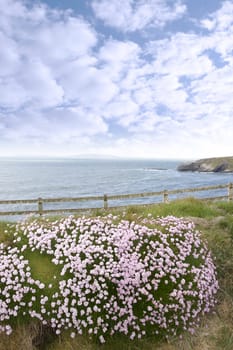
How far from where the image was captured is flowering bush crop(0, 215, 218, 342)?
391 centimetres

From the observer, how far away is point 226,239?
262 inches

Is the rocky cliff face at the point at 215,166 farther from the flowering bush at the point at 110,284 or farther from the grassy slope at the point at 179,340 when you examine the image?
the flowering bush at the point at 110,284

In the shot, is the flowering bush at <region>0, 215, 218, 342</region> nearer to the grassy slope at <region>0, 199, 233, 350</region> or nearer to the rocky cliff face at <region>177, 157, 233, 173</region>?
the grassy slope at <region>0, 199, 233, 350</region>

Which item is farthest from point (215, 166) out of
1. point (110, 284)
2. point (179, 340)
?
point (110, 284)

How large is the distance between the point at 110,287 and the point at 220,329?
1835mm

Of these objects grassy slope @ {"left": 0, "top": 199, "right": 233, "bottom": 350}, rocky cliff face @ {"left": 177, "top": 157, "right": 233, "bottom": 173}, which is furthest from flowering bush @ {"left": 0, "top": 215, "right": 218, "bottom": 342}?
rocky cliff face @ {"left": 177, "top": 157, "right": 233, "bottom": 173}

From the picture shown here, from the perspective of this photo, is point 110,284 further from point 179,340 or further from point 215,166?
point 215,166

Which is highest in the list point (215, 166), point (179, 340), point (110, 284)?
point (110, 284)

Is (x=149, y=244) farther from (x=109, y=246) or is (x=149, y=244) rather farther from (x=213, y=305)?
(x=213, y=305)

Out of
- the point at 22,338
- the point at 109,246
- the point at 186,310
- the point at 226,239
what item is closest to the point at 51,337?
the point at 22,338

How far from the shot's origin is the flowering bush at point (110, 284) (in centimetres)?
391

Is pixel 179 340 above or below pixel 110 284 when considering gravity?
below

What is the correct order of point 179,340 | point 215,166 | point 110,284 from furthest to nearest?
point 215,166, point 110,284, point 179,340

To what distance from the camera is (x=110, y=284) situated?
4.13 meters
